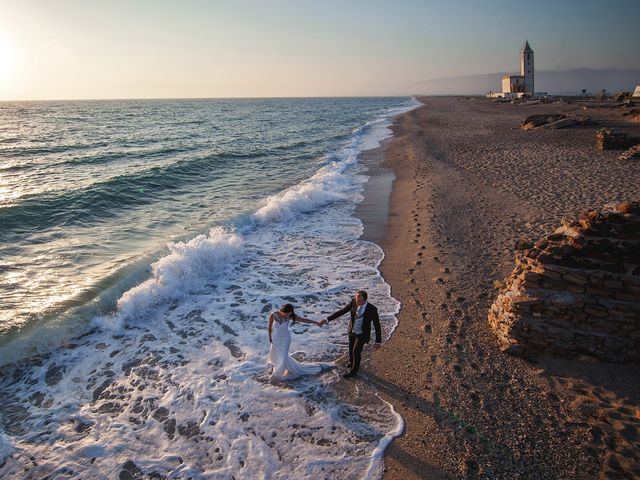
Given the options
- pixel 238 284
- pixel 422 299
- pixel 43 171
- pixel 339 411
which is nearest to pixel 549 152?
pixel 422 299

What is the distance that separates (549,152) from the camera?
22.3m

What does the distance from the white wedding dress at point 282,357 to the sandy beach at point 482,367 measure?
1266 millimetres

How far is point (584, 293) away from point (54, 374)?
9440 millimetres

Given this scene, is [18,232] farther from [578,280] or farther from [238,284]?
[578,280]

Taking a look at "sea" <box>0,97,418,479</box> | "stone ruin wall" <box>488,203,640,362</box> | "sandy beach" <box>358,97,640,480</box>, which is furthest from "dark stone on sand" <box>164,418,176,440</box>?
"stone ruin wall" <box>488,203,640,362</box>

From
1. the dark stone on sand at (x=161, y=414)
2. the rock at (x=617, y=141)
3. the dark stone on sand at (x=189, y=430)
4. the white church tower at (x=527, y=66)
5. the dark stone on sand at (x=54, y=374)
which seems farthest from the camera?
the white church tower at (x=527, y=66)

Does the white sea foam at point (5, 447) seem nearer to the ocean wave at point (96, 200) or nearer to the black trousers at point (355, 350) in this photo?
the black trousers at point (355, 350)

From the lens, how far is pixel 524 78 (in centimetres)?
9050

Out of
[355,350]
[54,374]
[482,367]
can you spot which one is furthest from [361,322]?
[54,374]

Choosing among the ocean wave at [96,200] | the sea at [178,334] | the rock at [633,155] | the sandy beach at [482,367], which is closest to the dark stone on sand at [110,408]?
the sea at [178,334]

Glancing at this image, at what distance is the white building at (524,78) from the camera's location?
291 ft

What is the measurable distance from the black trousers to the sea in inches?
10.0

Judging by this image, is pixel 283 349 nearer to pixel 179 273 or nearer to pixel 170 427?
pixel 170 427

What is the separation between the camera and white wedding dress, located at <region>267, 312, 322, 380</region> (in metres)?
6.49
